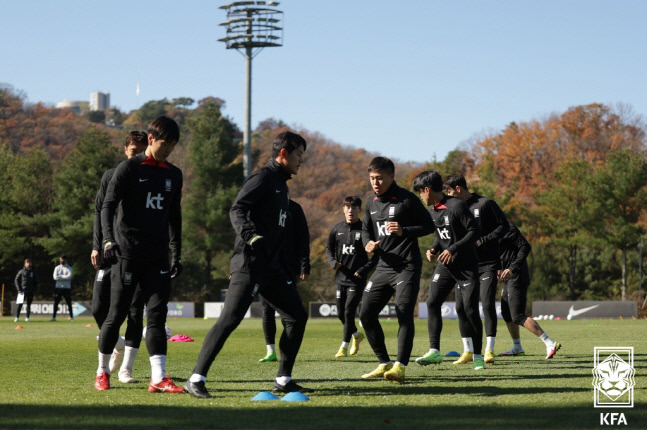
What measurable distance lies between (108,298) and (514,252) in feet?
20.1

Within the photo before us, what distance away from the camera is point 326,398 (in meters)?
7.07

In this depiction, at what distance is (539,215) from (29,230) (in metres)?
31.9

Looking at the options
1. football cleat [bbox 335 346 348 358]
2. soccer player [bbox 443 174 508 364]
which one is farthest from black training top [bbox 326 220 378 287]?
soccer player [bbox 443 174 508 364]

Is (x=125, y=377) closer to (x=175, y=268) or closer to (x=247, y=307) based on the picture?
(x=175, y=268)

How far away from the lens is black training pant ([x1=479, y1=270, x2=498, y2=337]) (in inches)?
455

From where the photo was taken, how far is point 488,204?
444 inches

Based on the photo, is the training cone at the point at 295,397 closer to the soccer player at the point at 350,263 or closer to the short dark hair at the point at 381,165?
the short dark hair at the point at 381,165

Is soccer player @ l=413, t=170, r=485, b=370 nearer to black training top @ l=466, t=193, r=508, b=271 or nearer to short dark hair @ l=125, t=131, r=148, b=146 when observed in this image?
black training top @ l=466, t=193, r=508, b=271

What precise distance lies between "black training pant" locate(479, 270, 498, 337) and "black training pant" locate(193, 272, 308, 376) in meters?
4.62

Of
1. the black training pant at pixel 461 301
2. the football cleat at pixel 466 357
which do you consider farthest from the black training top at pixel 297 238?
the football cleat at pixel 466 357

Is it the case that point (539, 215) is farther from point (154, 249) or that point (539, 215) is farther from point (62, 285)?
point (154, 249)

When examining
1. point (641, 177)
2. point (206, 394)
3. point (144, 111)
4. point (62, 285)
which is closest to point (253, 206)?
point (206, 394)

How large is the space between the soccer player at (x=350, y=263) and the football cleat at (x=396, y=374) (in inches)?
176

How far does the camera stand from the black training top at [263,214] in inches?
279
